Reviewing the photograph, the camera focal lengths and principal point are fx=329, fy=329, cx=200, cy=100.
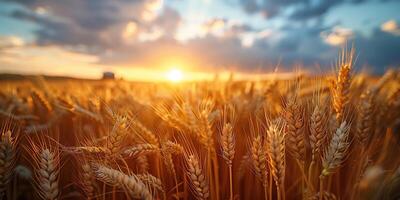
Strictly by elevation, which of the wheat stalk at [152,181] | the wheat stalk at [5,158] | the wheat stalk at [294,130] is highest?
the wheat stalk at [294,130]

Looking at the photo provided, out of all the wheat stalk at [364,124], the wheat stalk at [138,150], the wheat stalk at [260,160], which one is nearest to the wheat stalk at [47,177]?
the wheat stalk at [138,150]

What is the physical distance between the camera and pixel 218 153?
2646 millimetres

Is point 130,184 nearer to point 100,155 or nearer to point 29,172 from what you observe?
point 100,155

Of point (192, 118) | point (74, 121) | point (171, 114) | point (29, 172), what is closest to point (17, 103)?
point (74, 121)

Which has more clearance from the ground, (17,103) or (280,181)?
(17,103)

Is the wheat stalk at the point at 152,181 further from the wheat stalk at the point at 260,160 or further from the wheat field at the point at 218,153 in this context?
the wheat stalk at the point at 260,160

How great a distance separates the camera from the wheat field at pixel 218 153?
1562 mm

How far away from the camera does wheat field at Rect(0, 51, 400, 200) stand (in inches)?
61.5

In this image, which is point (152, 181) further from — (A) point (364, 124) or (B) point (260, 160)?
(A) point (364, 124)

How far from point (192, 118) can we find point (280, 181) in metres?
0.70

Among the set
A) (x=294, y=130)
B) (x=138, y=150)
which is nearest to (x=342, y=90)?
(x=294, y=130)

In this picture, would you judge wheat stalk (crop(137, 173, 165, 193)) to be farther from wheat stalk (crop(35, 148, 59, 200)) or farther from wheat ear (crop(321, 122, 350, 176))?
wheat ear (crop(321, 122, 350, 176))

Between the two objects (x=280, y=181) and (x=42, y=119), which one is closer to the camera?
(x=280, y=181)

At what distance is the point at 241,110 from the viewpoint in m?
3.11
